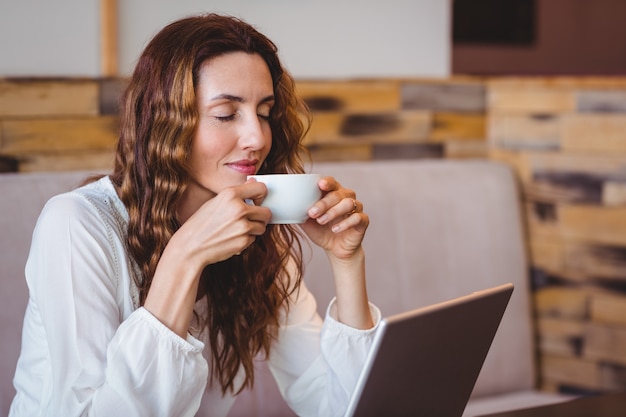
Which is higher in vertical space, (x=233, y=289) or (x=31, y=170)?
(x=31, y=170)

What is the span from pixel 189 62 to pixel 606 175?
1.46 metres

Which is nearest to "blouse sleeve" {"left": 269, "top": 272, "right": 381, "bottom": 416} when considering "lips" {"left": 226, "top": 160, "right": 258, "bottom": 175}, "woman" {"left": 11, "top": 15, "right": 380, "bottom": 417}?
"woman" {"left": 11, "top": 15, "right": 380, "bottom": 417}

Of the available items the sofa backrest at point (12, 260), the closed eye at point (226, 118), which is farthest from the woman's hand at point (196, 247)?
the sofa backrest at point (12, 260)

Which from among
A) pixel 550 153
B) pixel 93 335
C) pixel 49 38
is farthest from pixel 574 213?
pixel 93 335

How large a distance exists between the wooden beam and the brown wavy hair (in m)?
0.62

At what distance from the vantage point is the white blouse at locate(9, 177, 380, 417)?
1.19 m

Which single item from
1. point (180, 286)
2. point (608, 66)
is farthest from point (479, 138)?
point (180, 286)

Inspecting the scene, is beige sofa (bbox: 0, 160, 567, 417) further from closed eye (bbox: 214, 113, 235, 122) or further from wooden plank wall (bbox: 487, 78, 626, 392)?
closed eye (bbox: 214, 113, 235, 122)

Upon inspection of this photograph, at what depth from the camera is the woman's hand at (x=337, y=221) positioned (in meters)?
1.30

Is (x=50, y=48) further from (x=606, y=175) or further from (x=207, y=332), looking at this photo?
(x=606, y=175)

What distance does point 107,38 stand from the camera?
2.05 meters

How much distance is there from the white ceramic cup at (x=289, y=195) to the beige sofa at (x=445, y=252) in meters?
0.83

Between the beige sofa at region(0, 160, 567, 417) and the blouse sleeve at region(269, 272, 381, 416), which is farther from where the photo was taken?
the beige sofa at region(0, 160, 567, 417)

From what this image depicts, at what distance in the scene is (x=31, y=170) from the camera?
1.97 metres
